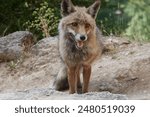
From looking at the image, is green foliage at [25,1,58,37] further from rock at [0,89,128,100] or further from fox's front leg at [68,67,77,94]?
rock at [0,89,128,100]

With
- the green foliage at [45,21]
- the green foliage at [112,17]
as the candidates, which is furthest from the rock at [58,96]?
the green foliage at [112,17]

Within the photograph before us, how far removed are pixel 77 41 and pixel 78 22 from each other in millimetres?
332

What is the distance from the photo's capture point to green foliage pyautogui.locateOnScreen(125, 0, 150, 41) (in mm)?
11422

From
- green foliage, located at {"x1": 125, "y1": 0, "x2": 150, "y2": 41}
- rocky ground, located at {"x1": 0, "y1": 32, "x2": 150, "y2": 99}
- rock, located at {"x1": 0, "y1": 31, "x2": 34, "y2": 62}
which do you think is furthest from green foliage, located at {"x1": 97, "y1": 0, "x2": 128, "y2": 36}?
rock, located at {"x1": 0, "y1": 31, "x2": 34, "y2": 62}

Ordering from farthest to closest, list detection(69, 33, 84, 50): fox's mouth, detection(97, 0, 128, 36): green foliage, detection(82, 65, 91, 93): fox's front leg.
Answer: detection(97, 0, 128, 36): green foliage
detection(82, 65, 91, 93): fox's front leg
detection(69, 33, 84, 50): fox's mouth

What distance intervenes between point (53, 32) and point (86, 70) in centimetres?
430

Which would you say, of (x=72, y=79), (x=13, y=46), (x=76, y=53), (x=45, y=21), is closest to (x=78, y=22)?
(x=76, y=53)

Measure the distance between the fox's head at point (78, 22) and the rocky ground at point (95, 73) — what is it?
2.67 feet

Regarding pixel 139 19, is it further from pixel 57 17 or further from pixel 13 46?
pixel 13 46

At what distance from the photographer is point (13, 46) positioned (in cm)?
1101

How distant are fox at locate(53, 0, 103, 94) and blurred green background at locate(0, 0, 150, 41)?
3.06 meters

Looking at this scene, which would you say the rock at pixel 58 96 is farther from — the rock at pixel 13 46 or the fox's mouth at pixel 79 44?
the rock at pixel 13 46

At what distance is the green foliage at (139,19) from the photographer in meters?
11.4

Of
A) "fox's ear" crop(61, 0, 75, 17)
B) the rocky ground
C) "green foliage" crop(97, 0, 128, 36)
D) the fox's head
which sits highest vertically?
"fox's ear" crop(61, 0, 75, 17)
